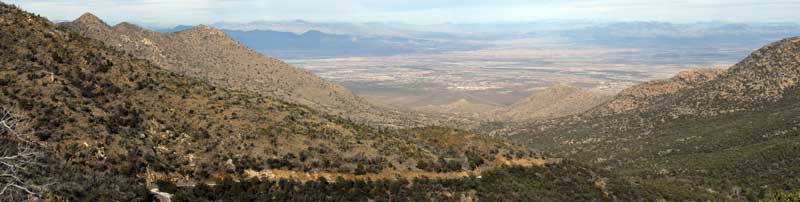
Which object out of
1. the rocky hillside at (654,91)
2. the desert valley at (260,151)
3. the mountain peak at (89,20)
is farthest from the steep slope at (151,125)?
the rocky hillside at (654,91)

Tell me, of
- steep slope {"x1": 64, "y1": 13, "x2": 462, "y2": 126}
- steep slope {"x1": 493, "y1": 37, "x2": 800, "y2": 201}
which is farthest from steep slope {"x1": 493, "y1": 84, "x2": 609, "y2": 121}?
steep slope {"x1": 64, "y1": 13, "x2": 462, "y2": 126}

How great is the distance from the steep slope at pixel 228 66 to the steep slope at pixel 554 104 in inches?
1122

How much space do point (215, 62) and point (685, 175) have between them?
81332 millimetres

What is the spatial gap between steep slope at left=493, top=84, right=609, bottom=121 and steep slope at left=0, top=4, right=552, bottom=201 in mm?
100354

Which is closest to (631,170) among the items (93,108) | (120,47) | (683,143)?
(683,143)

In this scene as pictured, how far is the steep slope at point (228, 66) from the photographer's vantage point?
9756 cm

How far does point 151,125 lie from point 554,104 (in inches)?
5172

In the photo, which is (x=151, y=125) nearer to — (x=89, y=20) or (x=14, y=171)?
(x=14, y=171)

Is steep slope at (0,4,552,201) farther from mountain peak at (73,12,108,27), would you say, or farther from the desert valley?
mountain peak at (73,12,108,27)

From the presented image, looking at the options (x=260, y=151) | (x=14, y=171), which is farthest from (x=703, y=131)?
(x=14, y=171)

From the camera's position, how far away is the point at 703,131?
74.7 metres

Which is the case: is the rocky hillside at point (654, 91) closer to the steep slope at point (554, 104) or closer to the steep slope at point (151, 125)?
the steep slope at point (554, 104)

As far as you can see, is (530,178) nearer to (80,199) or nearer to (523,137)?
(80,199)

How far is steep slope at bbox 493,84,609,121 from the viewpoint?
144m
